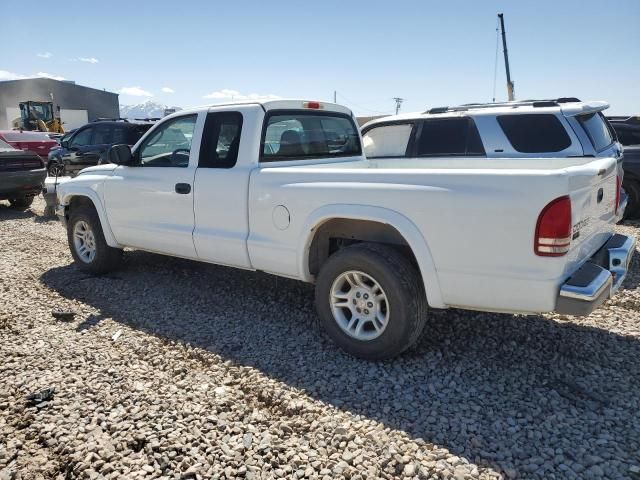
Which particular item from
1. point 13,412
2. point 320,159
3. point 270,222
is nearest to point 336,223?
point 270,222

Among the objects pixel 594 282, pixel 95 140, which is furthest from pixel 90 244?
pixel 95 140

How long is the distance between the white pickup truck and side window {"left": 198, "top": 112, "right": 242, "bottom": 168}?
0.01m

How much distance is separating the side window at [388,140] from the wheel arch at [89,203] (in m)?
3.32

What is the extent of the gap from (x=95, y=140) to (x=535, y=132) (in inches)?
405

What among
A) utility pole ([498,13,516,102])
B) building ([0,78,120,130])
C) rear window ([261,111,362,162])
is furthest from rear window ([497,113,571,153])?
building ([0,78,120,130])

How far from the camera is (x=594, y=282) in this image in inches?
115

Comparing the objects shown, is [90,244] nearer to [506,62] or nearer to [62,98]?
[506,62]

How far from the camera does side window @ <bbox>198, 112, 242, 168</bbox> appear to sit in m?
4.29

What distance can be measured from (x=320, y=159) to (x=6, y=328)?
124 inches

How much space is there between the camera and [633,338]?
3.97 meters

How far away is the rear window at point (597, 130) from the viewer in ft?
17.6

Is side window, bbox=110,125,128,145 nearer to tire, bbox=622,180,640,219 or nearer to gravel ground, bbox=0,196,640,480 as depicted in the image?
gravel ground, bbox=0,196,640,480

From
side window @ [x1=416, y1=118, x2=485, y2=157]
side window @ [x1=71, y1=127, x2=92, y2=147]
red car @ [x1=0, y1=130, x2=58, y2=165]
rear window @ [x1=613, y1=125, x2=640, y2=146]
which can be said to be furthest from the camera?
red car @ [x1=0, y1=130, x2=58, y2=165]

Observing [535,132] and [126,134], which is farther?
[126,134]
